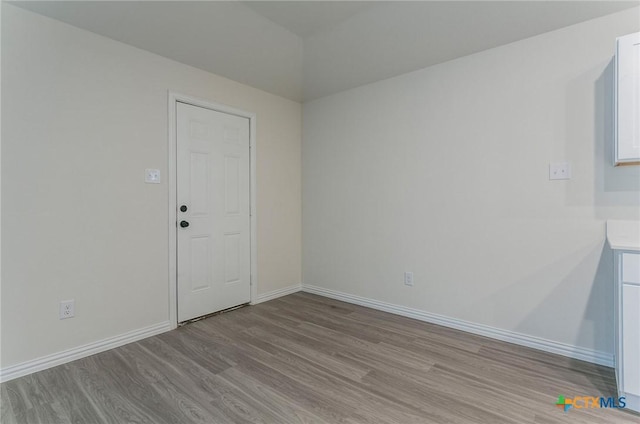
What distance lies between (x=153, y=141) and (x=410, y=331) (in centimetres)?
280

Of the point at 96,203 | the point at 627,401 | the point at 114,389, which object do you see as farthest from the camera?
the point at 96,203

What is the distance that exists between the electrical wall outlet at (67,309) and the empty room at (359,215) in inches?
0.7

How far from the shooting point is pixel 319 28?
268 centimetres

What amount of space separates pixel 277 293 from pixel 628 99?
11.4 feet

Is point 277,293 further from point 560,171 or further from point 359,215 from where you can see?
point 560,171

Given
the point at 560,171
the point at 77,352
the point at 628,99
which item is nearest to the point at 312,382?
the point at 77,352

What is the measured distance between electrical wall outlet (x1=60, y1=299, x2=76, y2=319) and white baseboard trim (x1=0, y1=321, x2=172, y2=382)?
9.7 inches

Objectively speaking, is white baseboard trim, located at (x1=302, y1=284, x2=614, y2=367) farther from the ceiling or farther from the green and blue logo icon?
the ceiling

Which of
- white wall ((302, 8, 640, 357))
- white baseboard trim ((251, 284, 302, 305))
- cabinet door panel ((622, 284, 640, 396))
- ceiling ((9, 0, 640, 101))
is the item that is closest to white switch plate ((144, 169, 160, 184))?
ceiling ((9, 0, 640, 101))

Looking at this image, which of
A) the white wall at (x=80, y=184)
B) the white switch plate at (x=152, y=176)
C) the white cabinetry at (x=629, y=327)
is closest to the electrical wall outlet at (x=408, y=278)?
the white cabinetry at (x=629, y=327)

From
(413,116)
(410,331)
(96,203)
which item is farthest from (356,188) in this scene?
(96,203)

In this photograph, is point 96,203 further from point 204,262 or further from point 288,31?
point 288,31

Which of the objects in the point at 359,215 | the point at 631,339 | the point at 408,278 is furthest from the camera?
the point at 359,215

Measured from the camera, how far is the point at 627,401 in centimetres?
167
